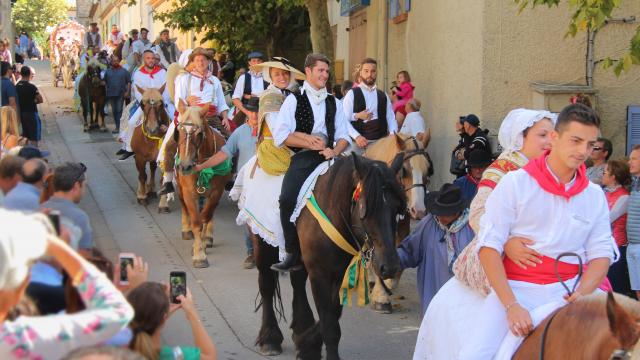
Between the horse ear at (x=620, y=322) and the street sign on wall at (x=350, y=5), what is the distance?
Result: 15.2 m

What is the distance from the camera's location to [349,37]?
67.0ft

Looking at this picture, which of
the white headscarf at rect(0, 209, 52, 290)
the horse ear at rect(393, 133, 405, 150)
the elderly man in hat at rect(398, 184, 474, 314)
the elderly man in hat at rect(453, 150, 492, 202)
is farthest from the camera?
the horse ear at rect(393, 133, 405, 150)

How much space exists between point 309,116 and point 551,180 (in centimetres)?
370

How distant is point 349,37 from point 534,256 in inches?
653

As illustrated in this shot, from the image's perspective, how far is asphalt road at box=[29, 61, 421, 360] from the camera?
8.40 meters

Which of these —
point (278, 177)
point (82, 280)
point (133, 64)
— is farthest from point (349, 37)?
point (82, 280)

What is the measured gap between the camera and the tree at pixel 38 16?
2505 inches

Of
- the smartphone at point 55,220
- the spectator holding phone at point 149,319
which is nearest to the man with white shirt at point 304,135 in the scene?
the spectator holding phone at point 149,319

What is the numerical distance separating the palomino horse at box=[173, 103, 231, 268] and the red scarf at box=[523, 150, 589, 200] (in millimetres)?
7614

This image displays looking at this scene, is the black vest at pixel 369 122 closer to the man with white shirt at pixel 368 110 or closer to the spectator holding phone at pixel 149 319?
the man with white shirt at pixel 368 110

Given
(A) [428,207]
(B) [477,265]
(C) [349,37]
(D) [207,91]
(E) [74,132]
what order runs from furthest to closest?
(E) [74,132] < (C) [349,37] < (D) [207,91] < (A) [428,207] < (B) [477,265]

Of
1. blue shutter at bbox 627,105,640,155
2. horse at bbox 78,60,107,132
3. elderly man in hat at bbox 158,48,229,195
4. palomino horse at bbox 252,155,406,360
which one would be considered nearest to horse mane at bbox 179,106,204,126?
elderly man in hat at bbox 158,48,229,195

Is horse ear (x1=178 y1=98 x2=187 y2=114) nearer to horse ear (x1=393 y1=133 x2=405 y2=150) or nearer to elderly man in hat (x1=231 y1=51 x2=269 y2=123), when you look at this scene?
elderly man in hat (x1=231 y1=51 x2=269 y2=123)

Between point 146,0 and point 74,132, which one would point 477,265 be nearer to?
point 74,132
